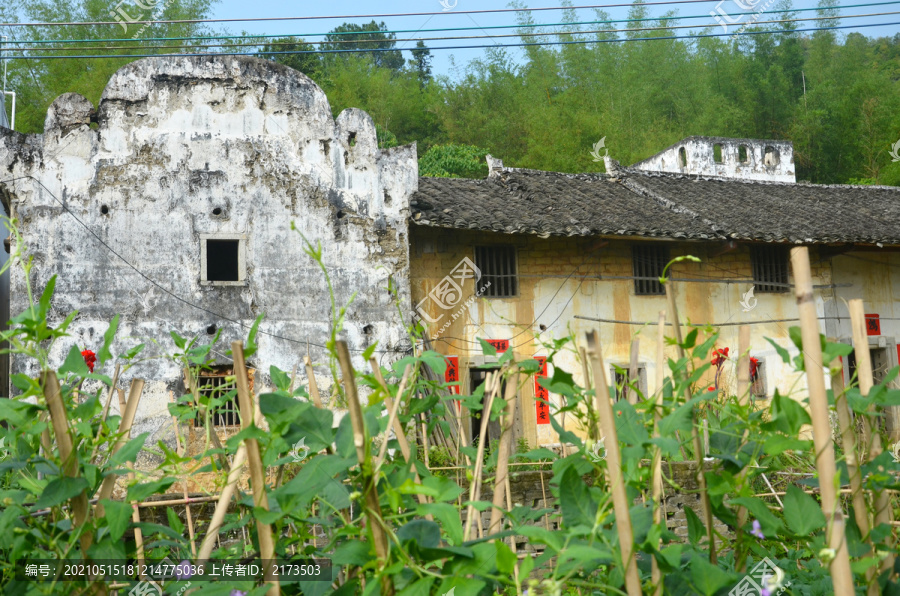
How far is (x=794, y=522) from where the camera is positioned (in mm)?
1982

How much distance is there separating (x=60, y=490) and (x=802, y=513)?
176cm

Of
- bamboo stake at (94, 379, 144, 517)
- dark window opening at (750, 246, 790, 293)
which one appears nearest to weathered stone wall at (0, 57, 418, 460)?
dark window opening at (750, 246, 790, 293)

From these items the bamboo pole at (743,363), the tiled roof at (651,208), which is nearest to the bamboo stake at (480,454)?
the bamboo pole at (743,363)

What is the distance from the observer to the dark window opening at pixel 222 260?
1138cm

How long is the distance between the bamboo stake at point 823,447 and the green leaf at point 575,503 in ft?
1.70

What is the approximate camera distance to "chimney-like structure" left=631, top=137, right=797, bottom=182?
1981cm

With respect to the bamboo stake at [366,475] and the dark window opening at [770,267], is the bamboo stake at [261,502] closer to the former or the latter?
the bamboo stake at [366,475]

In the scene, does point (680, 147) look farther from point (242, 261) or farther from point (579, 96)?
point (242, 261)

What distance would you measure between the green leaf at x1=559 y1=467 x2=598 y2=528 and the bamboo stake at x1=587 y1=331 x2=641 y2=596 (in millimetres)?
79

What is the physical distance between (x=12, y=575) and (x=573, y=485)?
56.9 inches

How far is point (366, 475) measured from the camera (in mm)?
1764

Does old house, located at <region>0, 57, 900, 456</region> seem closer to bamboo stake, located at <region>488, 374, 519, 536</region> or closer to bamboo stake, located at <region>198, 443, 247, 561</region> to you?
bamboo stake, located at <region>488, 374, 519, 536</region>

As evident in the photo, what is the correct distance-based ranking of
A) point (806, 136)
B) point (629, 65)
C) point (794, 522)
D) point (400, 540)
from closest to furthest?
point (400, 540) < point (794, 522) < point (806, 136) < point (629, 65)

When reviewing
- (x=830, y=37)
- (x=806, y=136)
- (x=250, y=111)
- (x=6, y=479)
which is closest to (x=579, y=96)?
(x=806, y=136)
